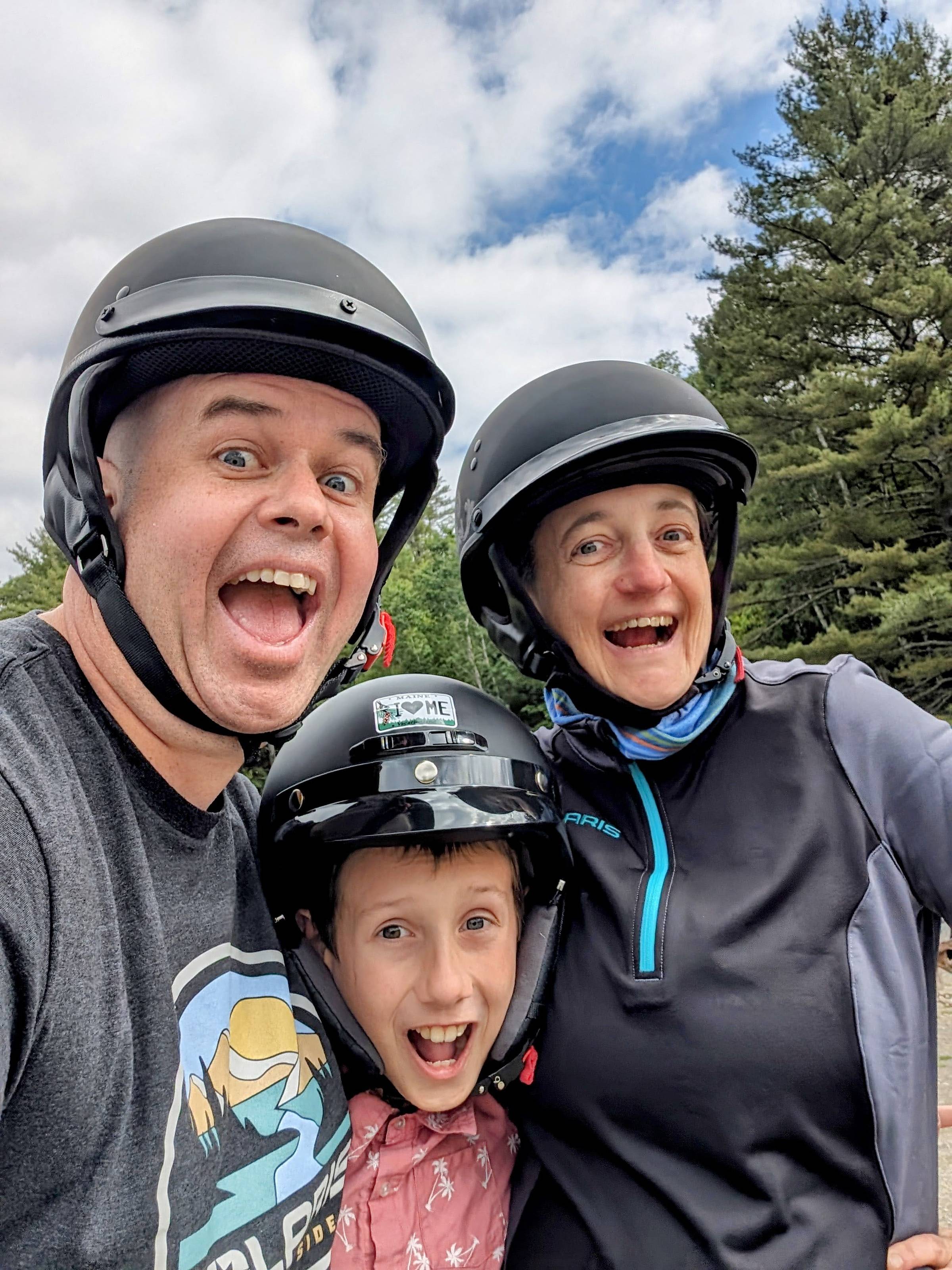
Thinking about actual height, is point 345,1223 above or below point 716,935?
below

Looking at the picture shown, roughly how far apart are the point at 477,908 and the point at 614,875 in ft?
1.27

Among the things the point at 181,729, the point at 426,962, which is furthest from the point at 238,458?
the point at 426,962

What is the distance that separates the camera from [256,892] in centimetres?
188

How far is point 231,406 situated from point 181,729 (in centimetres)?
68

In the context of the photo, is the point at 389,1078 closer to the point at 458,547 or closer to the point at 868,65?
the point at 458,547

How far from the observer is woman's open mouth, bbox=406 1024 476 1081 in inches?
79.5

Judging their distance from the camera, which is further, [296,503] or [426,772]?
[426,772]

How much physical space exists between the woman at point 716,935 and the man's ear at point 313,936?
0.60 meters

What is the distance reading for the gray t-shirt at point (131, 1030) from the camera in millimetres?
1154

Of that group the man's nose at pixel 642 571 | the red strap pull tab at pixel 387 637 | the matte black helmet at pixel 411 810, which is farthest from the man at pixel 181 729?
the man's nose at pixel 642 571

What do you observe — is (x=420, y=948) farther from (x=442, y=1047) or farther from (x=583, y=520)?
(x=583, y=520)

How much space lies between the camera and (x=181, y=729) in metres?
1.62

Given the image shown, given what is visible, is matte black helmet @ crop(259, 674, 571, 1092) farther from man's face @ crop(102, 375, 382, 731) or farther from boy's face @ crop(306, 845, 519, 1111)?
man's face @ crop(102, 375, 382, 731)

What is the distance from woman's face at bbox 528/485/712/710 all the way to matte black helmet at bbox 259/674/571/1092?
0.37 meters
